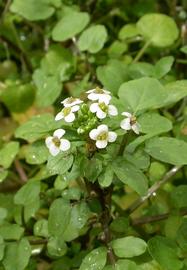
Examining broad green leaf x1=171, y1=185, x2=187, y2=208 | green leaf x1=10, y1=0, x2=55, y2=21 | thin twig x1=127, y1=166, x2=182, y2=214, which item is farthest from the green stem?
broad green leaf x1=171, y1=185, x2=187, y2=208

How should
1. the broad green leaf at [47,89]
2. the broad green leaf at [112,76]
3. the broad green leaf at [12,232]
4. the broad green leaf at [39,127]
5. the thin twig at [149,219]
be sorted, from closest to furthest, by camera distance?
1. the broad green leaf at [39,127]
2. the broad green leaf at [12,232]
3. the thin twig at [149,219]
4. the broad green leaf at [112,76]
5. the broad green leaf at [47,89]

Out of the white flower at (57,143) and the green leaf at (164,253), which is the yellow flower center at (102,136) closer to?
the white flower at (57,143)

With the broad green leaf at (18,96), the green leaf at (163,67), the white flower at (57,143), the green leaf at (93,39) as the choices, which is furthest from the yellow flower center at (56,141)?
the broad green leaf at (18,96)

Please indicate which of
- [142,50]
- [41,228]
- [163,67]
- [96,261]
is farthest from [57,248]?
[142,50]

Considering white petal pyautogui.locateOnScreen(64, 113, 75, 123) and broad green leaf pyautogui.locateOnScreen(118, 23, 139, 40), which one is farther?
broad green leaf pyautogui.locateOnScreen(118, 23, 139, 40)

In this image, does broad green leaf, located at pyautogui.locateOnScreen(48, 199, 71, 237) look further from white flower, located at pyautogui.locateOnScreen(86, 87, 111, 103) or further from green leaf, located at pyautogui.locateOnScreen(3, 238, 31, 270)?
white flower, located at pyautogui.locateOnScreen(86, 87, 111, 103)
